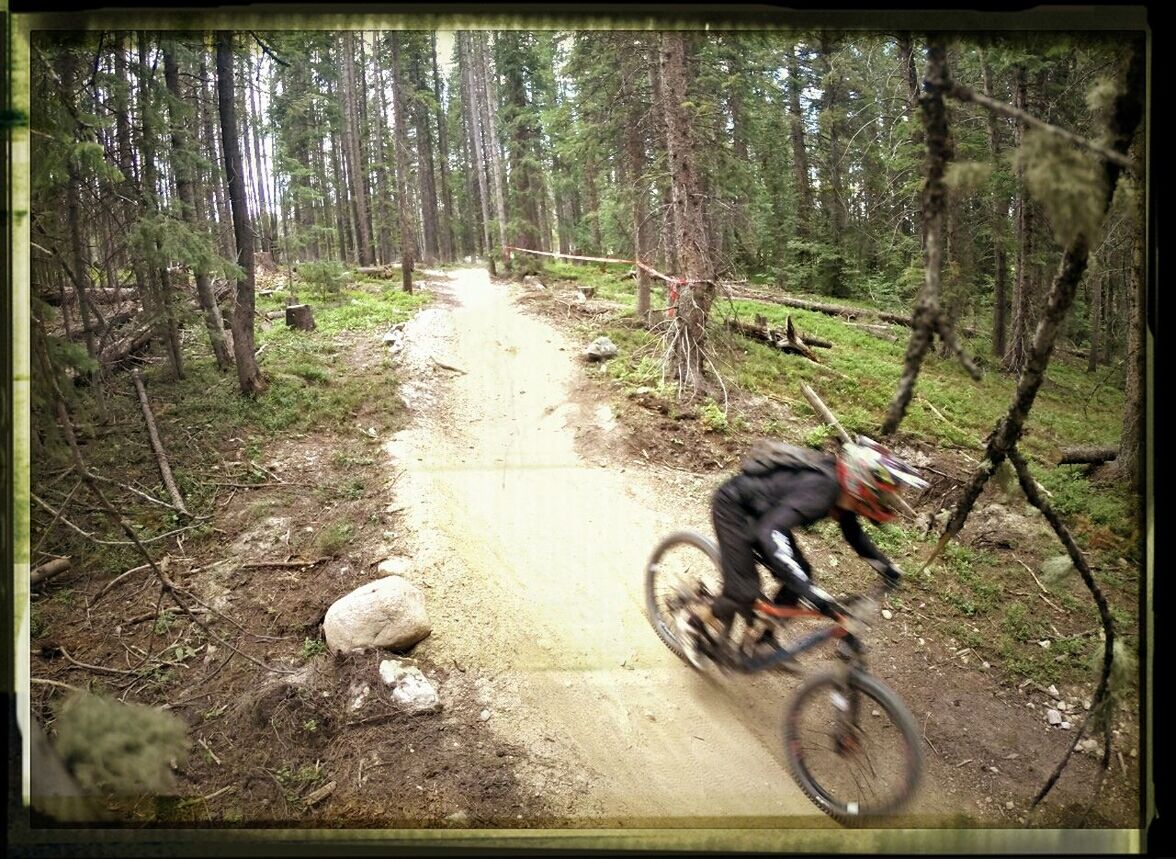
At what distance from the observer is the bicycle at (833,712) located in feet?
7.52

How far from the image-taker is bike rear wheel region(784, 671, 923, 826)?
2.28 m

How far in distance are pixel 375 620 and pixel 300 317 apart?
1384mm

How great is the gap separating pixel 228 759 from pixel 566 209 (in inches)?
111

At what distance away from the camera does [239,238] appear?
8.36 feet

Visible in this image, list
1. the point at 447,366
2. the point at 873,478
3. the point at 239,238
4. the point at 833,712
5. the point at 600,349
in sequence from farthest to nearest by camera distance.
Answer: the point at 600,349 → the point at 447,366 → the point at 239,238 → the point at 833,712 → the point at 873,478

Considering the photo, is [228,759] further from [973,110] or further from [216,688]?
[973,110]

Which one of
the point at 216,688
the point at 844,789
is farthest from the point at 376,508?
the point at 844,789

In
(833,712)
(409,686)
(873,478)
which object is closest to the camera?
(873,478)

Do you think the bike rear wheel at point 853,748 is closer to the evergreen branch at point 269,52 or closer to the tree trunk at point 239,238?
the tree trunk at point 239,238

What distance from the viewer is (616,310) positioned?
283 centimetres

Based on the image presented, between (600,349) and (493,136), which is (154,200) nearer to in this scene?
(493,136)

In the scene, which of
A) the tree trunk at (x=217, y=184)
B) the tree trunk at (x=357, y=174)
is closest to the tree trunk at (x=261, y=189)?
the tree trunk at (x=217, y=184)

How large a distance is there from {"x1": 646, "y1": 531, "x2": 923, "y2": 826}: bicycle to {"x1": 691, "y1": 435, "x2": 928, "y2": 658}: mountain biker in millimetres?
83

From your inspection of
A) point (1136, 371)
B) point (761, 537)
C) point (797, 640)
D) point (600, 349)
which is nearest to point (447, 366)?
point (600, 349)
